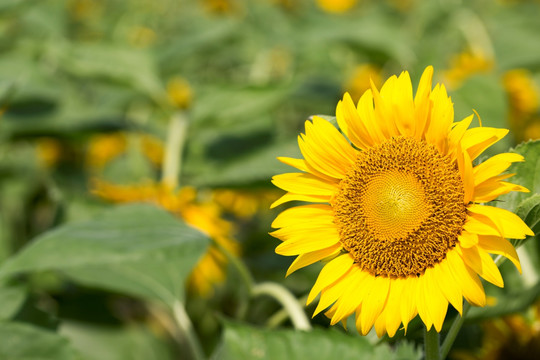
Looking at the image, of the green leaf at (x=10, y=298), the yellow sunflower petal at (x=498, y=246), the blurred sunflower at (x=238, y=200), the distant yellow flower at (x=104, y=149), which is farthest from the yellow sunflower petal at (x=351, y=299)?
the distant yellow flower at (x=104, y=149)

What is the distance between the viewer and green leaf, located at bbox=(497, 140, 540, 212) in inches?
Result: 24.1

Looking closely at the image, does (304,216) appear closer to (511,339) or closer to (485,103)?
(511,339)

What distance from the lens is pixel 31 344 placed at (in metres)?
0.78

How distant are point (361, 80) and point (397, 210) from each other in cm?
149

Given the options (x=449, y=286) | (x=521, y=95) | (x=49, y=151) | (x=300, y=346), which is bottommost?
(x=49, y=151)

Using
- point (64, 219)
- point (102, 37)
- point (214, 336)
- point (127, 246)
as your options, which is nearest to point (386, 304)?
point (127, 246)

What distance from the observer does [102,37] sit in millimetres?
2748

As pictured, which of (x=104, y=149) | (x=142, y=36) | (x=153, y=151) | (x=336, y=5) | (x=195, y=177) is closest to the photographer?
(x=195, y=177)

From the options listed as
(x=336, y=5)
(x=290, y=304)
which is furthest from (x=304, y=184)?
(x=336, y=5)

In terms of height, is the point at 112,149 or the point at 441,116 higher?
the point at 441,116

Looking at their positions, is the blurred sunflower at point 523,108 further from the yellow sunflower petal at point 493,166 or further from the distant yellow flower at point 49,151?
the distant yellow flower at point 49,151

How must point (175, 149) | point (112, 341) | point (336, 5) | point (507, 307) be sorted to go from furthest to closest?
point (336, 5)
point (175, 149)
point (112, 341)
point (507, 307)

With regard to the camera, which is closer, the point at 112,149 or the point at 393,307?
the point at 393,307

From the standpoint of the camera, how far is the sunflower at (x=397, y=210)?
54 cm
